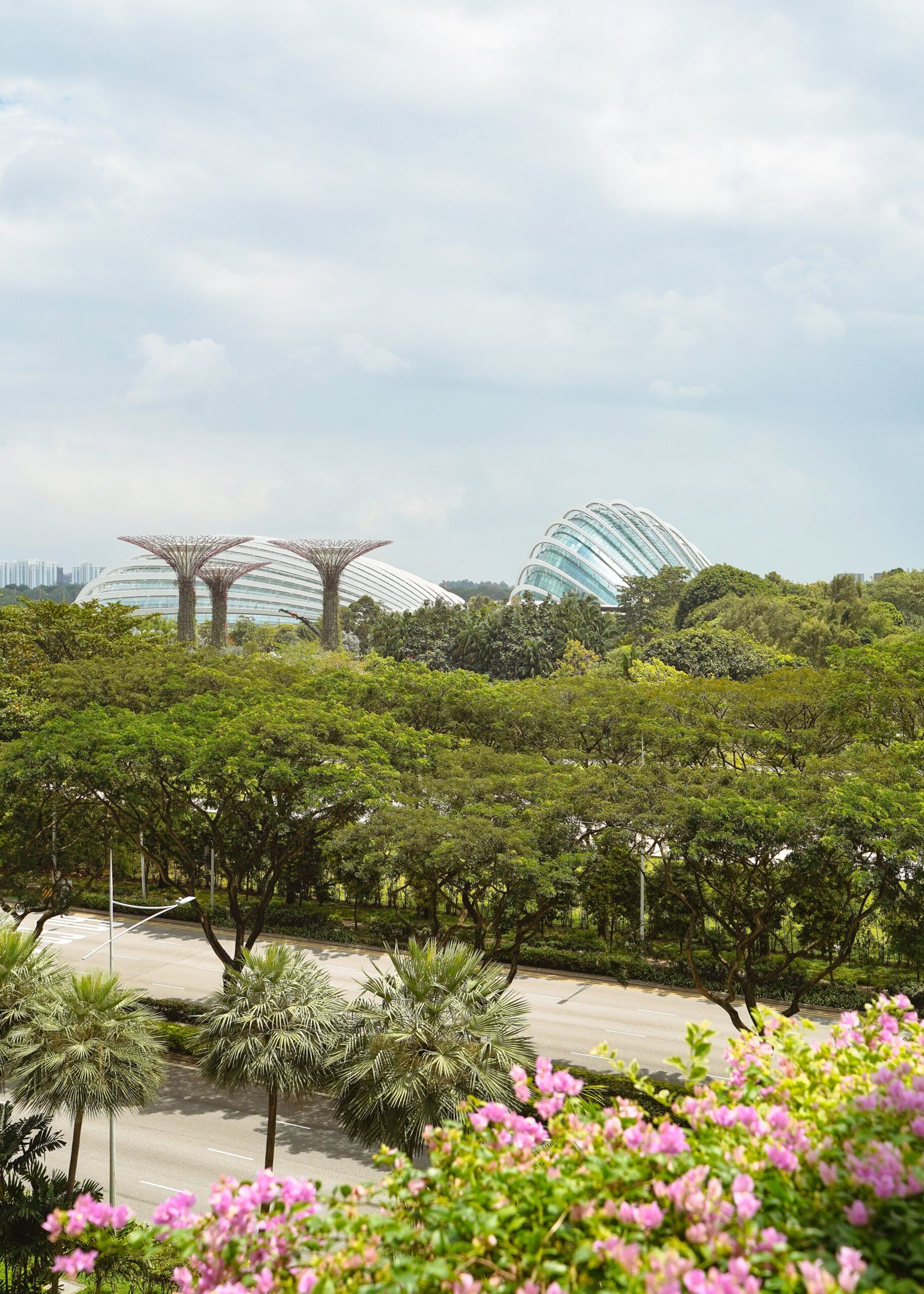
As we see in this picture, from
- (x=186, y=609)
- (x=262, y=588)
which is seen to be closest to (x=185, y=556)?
(x=186, y=609)

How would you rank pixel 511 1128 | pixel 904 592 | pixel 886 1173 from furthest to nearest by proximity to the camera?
1. pixel 904 592
2. pixel 511 1128
3. pixel 886 1173

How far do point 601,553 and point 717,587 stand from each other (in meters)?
33.0

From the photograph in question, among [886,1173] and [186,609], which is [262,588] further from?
[886,1173]

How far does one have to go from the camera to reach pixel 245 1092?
663 inches

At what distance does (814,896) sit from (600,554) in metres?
87.5

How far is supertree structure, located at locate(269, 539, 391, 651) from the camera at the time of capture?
5838cm

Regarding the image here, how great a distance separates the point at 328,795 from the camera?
1762 cm

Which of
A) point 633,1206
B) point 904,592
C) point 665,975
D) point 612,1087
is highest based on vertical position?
point 904,592

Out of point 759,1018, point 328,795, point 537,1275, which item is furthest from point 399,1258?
point 328,795

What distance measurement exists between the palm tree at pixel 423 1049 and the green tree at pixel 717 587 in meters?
64.0

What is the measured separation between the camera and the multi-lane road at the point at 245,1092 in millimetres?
14055

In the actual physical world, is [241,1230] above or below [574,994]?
above

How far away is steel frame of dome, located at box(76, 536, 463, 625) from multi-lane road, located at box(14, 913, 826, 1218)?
87.4 metres

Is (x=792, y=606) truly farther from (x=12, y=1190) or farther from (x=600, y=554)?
(x=12, y=1190)
